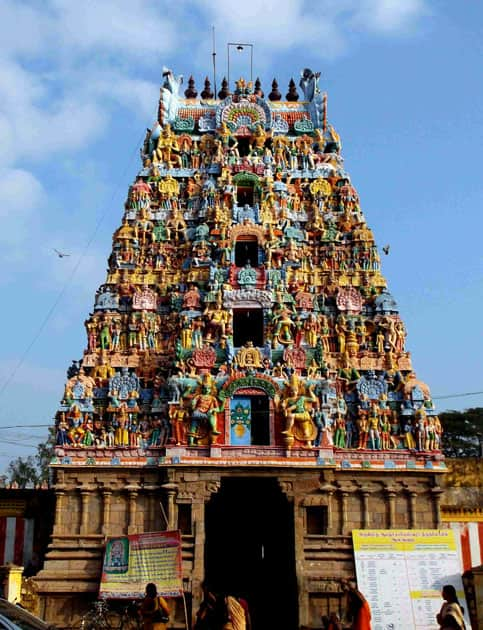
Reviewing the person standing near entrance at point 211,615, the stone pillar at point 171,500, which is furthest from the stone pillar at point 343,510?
the person standing near entrance at point 211,615

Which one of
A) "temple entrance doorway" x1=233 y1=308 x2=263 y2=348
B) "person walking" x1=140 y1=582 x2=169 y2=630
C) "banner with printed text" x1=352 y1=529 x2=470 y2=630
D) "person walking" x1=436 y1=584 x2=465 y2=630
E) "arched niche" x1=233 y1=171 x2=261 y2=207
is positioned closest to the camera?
"person walking" x1=436 y1=584 x2=465 y2=630

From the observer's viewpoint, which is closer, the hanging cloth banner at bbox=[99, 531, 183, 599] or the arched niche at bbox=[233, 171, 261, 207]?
the hanging cloth banner at bbox=[99, 531, 183, 599]

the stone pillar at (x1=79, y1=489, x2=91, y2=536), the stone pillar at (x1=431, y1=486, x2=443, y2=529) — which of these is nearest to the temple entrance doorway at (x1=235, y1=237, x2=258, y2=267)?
the stone pillar at (x1=79, y1=489, x2=91, y2=536)

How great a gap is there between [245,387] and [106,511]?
19.2 feet

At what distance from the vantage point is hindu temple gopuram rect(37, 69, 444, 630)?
23.7 metres

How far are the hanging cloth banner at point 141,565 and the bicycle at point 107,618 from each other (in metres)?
0.45

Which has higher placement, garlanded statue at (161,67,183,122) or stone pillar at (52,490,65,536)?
garlanded statue at (161,67,183,122)

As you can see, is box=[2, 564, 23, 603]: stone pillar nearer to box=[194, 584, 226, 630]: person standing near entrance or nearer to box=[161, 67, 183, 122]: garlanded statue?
box=[194, 584, 226, 630]: person standing near entrance

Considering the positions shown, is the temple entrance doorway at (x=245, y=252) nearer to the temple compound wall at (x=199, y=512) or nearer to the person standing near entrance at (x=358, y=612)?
the temple compound wall at (x=199, y=512)

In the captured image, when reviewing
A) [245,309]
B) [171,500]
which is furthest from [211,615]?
[245,309]

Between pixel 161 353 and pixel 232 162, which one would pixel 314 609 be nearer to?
pixel 161 353

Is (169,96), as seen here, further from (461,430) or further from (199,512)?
(461,430)

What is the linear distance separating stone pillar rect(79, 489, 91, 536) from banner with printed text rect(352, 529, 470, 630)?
8.22m

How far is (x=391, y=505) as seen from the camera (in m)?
24.0
